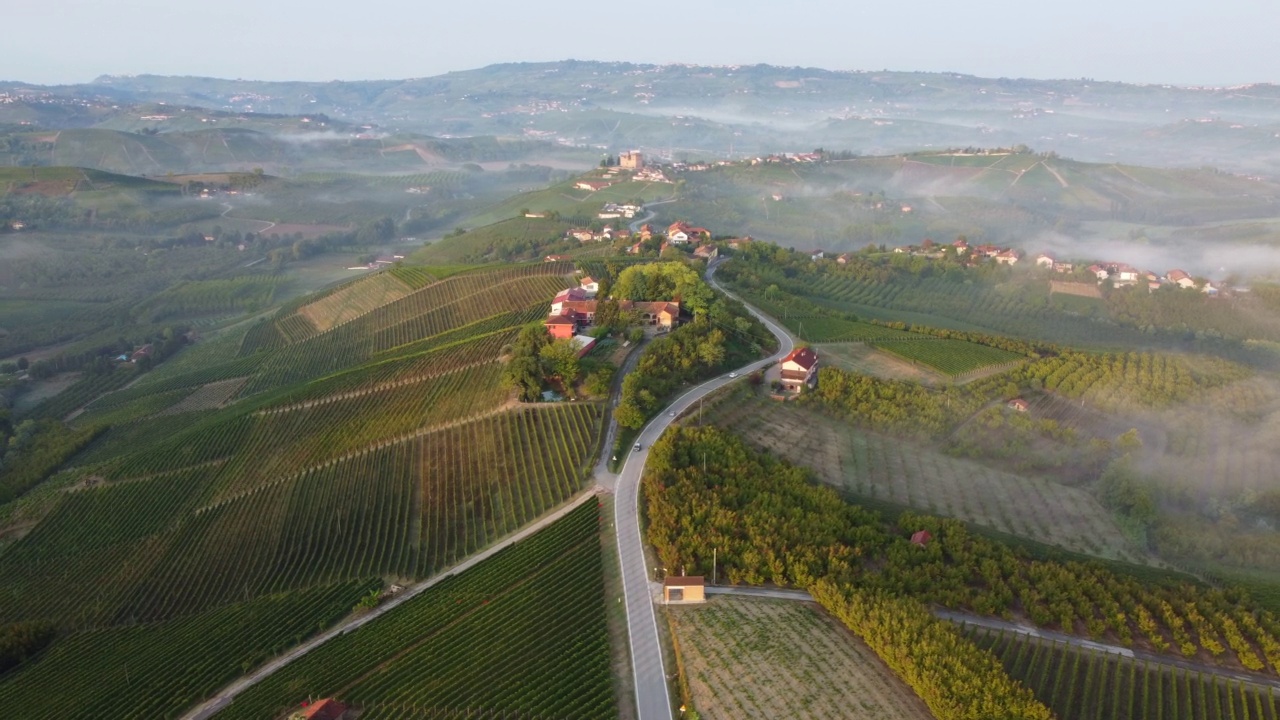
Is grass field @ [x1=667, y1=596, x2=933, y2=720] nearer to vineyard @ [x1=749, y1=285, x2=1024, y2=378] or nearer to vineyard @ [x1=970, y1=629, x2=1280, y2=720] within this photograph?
vineyard @ [x1=970, y1=629, x2=1280, y2=720]

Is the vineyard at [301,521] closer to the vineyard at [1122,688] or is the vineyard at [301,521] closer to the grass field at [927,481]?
the grass field at [927,481]

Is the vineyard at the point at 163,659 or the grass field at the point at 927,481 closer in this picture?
the vineyard at the point at 163,659

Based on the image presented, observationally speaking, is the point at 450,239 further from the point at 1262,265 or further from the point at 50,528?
the point at 1262,265

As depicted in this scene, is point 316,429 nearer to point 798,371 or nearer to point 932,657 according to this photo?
→ point 798,371

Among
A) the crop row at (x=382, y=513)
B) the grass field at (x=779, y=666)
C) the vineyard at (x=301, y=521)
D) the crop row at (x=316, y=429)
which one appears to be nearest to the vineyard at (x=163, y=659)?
the vineyard at (x=301, y=521)

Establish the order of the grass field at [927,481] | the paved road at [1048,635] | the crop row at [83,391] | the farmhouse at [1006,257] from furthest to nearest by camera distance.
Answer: the farmhouse at [1006,257], the crop row at [83,391], the grass field at [927,481], the paved road at [1048,635]

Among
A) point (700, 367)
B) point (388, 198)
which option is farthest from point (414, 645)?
point (388, 198)

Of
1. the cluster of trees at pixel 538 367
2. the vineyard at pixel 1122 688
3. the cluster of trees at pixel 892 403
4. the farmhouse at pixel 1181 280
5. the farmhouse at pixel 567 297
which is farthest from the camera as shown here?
the farmhouse at pixel 1181 280
